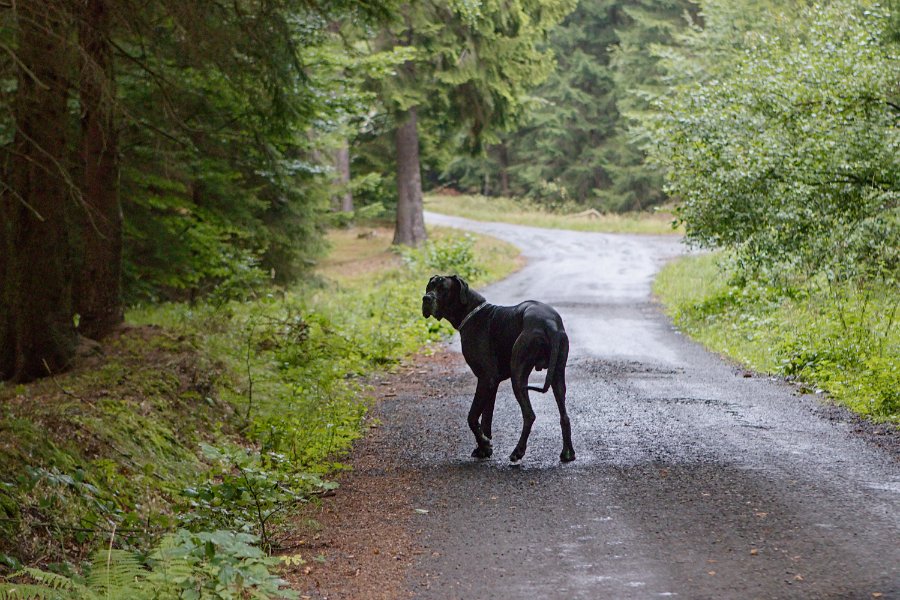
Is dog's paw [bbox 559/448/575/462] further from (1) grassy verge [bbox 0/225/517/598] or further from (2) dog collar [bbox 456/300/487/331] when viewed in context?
(1) grassy verge [bbox 0/225/517/598]

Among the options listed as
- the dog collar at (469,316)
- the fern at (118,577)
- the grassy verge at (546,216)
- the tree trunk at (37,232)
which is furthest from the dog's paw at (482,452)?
the grassy verge at (546,216)

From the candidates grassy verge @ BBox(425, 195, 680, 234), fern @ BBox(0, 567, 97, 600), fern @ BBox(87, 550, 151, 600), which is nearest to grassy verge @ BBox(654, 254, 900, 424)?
fern @ BBox(87, 550, 151, 600)

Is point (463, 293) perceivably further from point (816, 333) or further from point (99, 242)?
point (816, 333)

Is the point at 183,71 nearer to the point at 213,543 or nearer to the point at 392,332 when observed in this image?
the point at 392,332

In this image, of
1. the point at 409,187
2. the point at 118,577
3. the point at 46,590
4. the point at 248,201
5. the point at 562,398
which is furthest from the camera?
the point at 409,187

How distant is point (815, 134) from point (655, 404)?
5027mm

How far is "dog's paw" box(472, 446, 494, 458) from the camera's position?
329 inches

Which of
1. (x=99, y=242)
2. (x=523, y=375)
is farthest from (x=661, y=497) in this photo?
(x=99, y=242)

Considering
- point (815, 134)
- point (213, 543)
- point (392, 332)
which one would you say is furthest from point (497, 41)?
point (213, 543)

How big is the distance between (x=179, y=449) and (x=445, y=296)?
104 inches

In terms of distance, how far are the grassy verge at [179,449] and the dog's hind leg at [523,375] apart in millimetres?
1605

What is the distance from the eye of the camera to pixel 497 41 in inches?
1213

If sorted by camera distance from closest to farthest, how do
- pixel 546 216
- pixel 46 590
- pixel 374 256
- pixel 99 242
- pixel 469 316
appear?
pixel 46 590 → pixel 469 316 → pixel 99 242 → pixel 374 256 → pixel 546 216

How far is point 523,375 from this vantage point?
8.02 m
